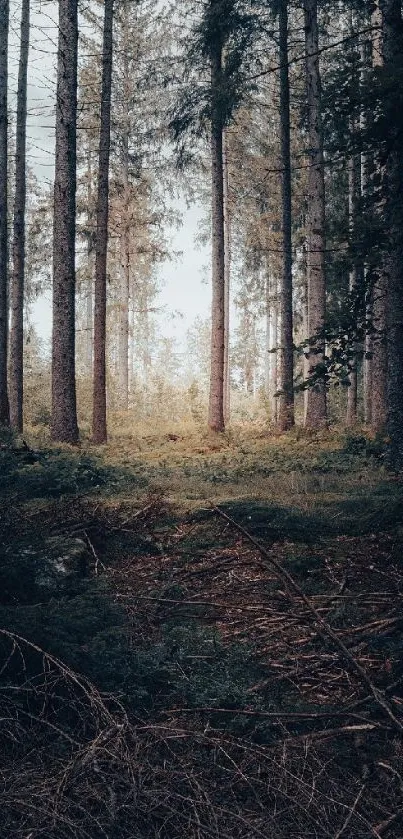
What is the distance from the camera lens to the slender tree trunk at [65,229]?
12.4 m

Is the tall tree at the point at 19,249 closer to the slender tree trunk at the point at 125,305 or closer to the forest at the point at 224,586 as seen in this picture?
the forest at the point at 224,586

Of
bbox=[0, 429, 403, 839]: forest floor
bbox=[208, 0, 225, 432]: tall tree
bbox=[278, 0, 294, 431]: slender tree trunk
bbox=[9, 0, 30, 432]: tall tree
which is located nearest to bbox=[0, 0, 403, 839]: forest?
bbox=[0, 429, 403, 839]: forest floor

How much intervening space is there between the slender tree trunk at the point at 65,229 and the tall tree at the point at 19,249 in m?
4.62

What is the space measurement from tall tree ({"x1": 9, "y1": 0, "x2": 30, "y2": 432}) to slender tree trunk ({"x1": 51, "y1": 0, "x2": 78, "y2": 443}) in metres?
4.62

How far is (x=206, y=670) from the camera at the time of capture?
126 inches

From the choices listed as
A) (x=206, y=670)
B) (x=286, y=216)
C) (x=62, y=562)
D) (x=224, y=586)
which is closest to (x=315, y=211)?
(x=286, y=216)

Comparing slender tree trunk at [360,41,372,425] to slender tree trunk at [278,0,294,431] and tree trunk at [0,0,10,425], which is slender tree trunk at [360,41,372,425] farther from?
tree trunk at [0,0,10,425]

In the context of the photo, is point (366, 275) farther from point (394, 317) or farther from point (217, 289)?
point (217, 289)

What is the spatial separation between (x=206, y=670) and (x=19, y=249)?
16452 mm

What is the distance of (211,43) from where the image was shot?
1509 cm

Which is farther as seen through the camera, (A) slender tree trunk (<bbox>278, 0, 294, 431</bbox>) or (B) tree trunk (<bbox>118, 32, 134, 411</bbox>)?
(B) tree trunk (<bbox>118, 32, 134, 411</bbox>)

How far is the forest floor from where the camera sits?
208 centimetres

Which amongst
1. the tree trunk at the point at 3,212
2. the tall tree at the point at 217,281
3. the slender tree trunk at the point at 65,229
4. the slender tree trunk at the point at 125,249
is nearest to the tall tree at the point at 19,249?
the tree trunk at the point at 3,212

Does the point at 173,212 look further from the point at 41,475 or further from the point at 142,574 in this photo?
the point at 142,574
